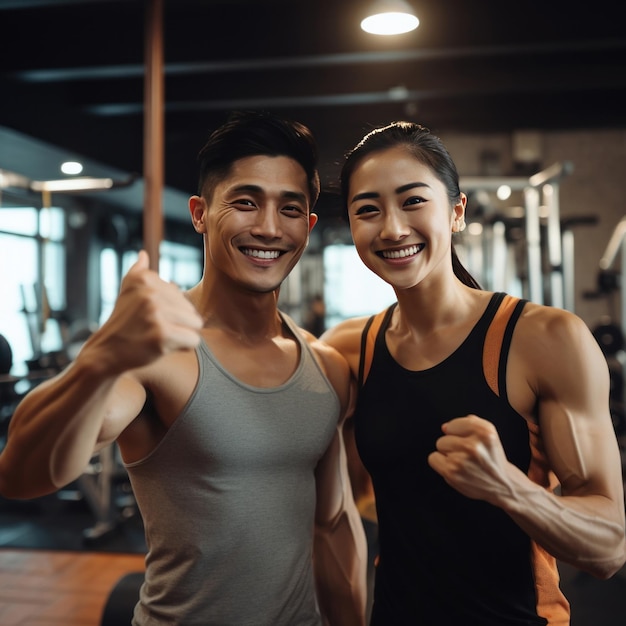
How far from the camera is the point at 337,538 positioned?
5.28 ft

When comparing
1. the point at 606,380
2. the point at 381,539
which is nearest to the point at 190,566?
the point at 381,539

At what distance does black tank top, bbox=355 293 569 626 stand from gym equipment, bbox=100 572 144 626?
36.9 inches

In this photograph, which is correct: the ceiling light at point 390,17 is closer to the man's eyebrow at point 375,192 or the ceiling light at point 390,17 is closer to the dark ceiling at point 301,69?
the dark ceiling at point 301,69

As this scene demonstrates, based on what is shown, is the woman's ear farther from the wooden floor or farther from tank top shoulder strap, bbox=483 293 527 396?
the wooden floor

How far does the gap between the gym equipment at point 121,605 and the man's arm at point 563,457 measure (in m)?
1.32

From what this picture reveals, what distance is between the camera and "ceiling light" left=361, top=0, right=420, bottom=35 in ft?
11.4

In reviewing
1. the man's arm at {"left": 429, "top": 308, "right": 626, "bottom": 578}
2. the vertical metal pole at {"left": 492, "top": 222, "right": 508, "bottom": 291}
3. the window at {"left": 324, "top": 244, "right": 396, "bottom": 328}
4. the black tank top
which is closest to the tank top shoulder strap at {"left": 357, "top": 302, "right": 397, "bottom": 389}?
the black tank top

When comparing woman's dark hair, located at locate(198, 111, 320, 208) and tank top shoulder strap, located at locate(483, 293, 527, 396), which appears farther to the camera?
woman's dark hair, located at locate(198, 111, 320, 208)

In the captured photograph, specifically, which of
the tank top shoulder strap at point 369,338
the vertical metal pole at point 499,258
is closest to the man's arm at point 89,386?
the tank top shoulder strap at point 369,338

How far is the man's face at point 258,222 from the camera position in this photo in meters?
1.43

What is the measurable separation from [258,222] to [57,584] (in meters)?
2.71

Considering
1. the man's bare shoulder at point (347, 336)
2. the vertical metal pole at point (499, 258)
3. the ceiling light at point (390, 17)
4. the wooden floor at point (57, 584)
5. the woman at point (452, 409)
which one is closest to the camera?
the woman at point (452, 409)

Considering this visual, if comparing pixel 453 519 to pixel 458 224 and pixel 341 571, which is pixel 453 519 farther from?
pixel 458 224

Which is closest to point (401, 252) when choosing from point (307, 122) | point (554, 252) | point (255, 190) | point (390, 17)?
point (255, 190)
